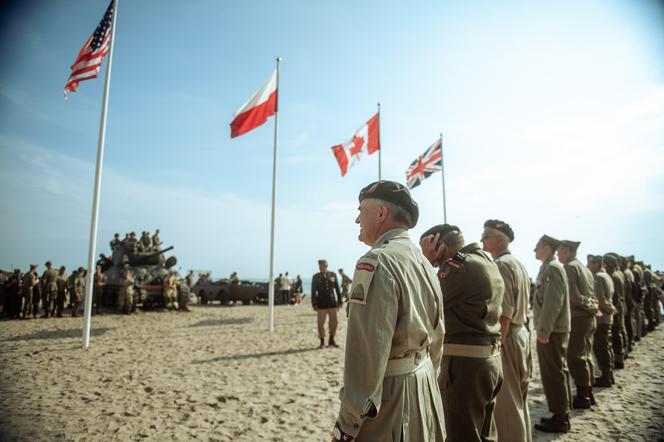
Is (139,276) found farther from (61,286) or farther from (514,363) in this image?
(514,363)

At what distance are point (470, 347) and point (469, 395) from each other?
1.18ft

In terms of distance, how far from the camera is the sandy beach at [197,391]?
4352 millimetres

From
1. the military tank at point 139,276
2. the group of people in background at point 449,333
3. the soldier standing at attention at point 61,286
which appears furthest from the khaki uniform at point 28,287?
the group of people in background at point 449,333

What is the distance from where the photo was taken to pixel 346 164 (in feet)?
46.3

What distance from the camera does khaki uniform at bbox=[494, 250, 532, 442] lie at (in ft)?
11.7

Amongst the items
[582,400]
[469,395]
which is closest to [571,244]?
[582,400]

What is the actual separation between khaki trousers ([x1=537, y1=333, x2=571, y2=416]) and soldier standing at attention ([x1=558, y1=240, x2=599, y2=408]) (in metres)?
0.99

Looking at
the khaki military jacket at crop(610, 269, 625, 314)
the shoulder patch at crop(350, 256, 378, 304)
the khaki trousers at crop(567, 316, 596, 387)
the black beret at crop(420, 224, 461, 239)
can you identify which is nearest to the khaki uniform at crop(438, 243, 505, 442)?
the black beret at crop(420, 224, 461, 239)

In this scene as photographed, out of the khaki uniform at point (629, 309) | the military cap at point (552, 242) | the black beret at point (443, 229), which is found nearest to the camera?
the black beret at point (443, 229)

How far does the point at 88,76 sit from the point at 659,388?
1342 centimetres

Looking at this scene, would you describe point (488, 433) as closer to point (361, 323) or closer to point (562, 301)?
point (361, 323)

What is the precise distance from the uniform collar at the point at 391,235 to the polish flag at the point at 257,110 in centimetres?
1087

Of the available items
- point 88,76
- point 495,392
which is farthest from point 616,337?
point 88,76

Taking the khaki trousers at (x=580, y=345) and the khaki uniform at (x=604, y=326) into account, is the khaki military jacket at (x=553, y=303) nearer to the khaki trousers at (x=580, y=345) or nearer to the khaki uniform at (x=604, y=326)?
the khaki trousers at (x=580, y=345)
